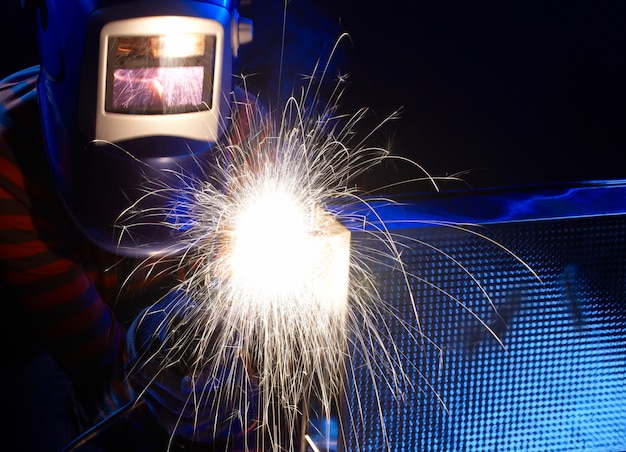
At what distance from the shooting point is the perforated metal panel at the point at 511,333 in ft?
2.01

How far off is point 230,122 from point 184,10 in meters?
0.20

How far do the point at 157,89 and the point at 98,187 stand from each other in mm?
189

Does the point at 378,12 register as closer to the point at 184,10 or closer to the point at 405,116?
the point at 405,116

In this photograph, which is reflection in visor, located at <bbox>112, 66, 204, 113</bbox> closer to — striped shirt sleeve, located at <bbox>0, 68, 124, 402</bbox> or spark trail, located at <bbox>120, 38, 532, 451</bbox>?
spark trail, located at <bbox>120, 38, 532, 451</bbox>

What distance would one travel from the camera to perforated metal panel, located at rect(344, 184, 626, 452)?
611 mm

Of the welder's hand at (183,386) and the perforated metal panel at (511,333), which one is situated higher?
the perforated metal panel at (511,333)

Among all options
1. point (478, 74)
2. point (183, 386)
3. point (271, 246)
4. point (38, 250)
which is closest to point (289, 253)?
point (271, 246)

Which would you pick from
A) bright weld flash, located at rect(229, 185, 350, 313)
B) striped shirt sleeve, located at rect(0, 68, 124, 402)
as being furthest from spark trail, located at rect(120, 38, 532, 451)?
striped shirt sleeve, located at rect(0, 68, 124, 402)

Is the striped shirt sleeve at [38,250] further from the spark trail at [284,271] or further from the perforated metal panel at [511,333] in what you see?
the perforated metal panel at [511,333]

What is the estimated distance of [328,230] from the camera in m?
0.56

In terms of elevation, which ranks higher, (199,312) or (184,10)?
(184,10)

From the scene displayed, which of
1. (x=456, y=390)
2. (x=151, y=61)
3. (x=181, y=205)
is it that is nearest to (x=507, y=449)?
(x=456, y=390)

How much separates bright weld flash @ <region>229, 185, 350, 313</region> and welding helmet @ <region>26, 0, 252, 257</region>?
13 centimetres

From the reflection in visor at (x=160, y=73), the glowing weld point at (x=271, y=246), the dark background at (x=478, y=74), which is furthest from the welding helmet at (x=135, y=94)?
the dark background at (x=478, y=74)
